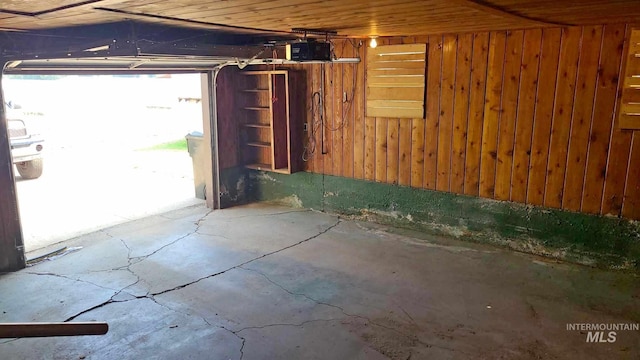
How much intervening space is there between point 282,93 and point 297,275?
282 cm

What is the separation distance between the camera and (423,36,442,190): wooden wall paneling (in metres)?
5.04

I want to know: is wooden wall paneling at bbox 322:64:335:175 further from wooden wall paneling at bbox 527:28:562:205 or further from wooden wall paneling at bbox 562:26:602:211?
wooden wall paneling at bbox 562:26:602:211

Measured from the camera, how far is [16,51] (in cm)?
383

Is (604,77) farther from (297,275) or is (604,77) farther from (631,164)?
(297,275)

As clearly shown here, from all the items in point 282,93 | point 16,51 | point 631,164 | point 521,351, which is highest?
point 16,51

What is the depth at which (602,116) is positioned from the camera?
417 centimetres

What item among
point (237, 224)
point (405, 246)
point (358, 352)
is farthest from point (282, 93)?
point (358, 352)

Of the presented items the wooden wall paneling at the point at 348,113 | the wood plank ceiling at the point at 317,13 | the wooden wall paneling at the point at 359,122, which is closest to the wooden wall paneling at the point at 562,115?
the wood plank ceiling at the point at 317,13

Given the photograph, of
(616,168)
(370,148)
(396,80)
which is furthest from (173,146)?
(616,168)

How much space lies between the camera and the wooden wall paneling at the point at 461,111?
15.9 ft

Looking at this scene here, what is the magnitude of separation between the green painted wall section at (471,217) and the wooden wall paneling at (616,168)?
5.5 inches

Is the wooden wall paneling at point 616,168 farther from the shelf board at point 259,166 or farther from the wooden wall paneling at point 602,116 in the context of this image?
the shelf board at point 259,166

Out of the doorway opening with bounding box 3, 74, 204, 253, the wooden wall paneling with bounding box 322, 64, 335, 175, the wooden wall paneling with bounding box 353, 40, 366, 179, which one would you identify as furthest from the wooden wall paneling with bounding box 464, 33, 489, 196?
the doorway opening with bounding box 3, 74, 204, 253

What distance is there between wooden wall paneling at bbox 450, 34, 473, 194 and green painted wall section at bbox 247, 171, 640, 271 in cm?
25
